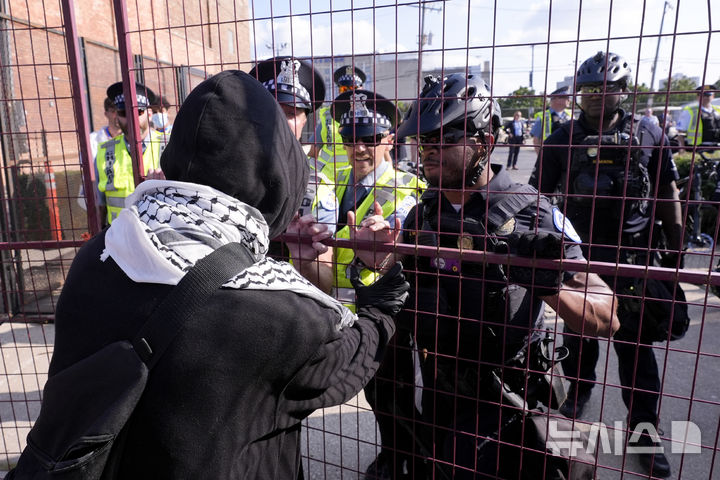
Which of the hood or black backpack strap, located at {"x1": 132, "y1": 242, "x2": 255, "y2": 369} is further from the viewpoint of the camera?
the hood

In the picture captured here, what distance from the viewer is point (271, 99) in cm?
140

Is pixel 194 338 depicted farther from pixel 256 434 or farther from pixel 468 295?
pixel 468 295

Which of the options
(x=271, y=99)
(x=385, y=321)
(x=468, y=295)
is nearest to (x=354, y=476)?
(x=468, y=295)

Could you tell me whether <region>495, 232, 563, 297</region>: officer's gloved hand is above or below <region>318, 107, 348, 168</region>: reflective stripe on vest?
below

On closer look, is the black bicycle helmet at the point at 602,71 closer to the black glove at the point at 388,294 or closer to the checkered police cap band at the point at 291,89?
A: the checkered police cap band at the point at 291,89

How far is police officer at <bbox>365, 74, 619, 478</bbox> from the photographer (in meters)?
1.85

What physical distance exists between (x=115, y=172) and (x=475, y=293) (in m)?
3.66

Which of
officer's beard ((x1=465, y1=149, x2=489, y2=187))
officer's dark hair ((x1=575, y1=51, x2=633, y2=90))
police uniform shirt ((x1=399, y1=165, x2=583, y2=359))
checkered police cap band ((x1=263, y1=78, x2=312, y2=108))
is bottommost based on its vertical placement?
police uniform shirt ((x1=399, y1=165, x2=583, y2=359))

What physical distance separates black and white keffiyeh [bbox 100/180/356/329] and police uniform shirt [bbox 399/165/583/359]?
0.78 m

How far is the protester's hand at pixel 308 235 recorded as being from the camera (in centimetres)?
211

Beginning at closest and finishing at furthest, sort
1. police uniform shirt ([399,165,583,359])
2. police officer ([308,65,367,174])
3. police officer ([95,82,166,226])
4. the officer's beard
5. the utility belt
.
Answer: police uniform shirt ([399,165,583,359]) → the officer's beard → the utility belt → police officer ([95,82,166,226]) → police officer ([308,65,367,174])

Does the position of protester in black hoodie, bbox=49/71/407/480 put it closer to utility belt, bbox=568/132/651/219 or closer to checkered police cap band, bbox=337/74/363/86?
utility belt, bbox=568/132/651/219

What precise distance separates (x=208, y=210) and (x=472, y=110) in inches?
48.0

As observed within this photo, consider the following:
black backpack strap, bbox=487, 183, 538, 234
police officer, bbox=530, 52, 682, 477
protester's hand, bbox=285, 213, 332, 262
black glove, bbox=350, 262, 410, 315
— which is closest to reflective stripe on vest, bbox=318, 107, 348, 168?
police officer, bbox=530, 52, 682, 477
